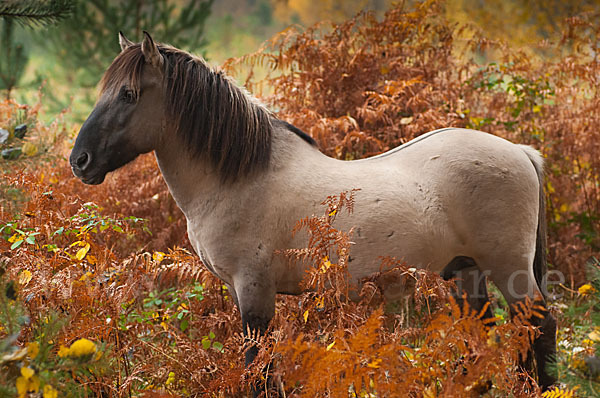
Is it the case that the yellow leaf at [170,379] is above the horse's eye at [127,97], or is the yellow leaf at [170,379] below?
below

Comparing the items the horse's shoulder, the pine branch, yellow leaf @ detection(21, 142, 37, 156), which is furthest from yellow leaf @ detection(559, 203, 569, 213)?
yellow leaf @ detection(21, 142, 37, 156)

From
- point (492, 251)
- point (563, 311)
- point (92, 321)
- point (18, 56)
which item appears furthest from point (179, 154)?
point (18, 56)

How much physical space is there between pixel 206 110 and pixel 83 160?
67 centimetres

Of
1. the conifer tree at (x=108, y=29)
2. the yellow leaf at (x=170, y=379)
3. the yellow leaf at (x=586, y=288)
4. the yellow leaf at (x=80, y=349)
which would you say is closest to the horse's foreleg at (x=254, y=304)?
the yellow leaf at (x=170, y=379)

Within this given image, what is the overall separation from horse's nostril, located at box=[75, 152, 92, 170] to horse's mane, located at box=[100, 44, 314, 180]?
1.16 ft

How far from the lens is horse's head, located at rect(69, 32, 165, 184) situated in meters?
2.53

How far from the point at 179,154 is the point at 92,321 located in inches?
37.0

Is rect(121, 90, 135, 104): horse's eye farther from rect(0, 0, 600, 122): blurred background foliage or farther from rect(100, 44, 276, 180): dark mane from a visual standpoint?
rect(0, 0, 600, 122): blurred background foliage

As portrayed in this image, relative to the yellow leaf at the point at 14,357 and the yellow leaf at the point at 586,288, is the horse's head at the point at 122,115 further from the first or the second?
the yellow leaf at the point at 586,288

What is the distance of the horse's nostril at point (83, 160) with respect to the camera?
8.32 feet

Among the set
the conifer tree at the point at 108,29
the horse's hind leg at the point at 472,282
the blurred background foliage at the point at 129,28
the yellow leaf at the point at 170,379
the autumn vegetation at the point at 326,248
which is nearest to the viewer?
the autumn vegetation at the point at 326,248

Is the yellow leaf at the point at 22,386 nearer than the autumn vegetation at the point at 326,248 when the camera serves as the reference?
Yes

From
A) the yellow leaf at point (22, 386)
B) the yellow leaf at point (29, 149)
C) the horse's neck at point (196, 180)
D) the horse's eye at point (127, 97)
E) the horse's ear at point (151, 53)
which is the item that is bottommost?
the yellow leaf at point (22, 386)

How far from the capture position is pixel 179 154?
270cm
